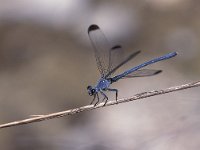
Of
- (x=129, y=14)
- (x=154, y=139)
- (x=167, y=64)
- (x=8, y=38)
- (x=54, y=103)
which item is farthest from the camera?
(x=129, y=14)

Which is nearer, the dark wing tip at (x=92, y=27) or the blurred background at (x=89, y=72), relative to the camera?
the blurred background at (x=89, y=72)

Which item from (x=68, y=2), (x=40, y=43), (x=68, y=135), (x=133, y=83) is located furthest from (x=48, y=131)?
(x=68, y=2)

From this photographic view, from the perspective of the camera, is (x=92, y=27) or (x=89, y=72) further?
(x=89, y=72)

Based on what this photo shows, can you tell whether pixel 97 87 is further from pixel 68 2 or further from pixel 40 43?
pixel 68 2

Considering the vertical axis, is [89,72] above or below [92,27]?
below

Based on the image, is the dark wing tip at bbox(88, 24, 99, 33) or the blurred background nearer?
the blurred background

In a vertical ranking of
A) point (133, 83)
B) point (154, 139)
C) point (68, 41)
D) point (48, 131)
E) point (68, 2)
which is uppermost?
point (68, 2)

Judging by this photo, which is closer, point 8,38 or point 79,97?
point 79,97

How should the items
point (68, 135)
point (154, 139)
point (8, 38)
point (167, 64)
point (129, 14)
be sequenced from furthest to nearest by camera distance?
point (129, 14) → point (8, 38) → point (167, 64) → point (68, 135) → point (154, 139)
